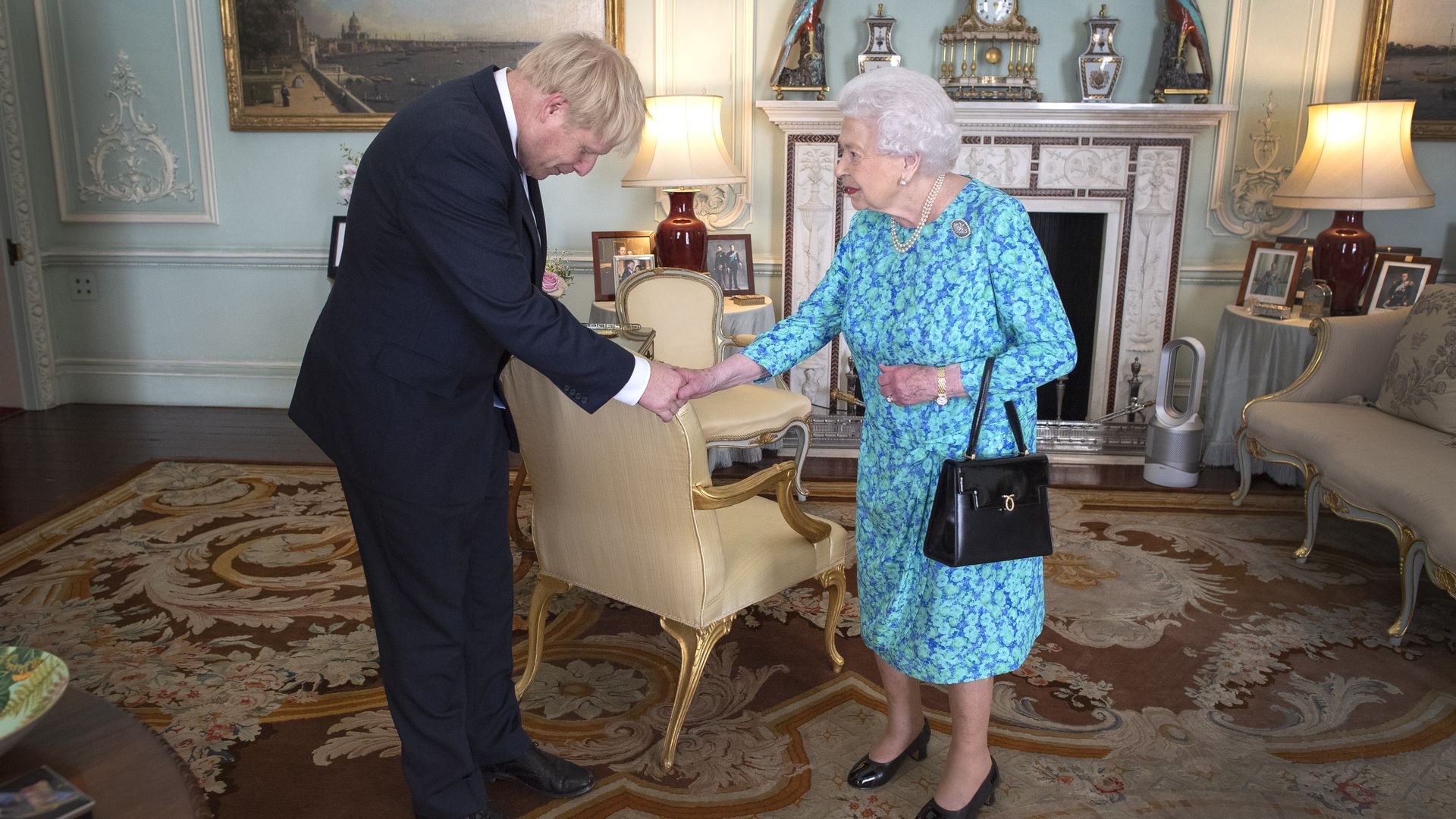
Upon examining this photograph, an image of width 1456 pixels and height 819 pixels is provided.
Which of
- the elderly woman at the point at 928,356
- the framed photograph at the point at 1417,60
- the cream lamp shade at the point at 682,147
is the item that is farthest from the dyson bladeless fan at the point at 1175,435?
the elderly woman at the point at 928,356

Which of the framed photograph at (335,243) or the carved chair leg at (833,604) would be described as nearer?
the carved chair leg at (833,604)

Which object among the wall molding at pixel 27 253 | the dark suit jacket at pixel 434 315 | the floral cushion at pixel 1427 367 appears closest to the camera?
the dark suit jacket at pixel 434 315

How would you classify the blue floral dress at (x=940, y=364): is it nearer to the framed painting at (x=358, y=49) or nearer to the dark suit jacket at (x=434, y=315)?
the dark suit jacket at (x=434, y=315)

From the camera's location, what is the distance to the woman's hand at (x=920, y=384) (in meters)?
1.97

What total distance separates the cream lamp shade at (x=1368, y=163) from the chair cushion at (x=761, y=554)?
297 cm

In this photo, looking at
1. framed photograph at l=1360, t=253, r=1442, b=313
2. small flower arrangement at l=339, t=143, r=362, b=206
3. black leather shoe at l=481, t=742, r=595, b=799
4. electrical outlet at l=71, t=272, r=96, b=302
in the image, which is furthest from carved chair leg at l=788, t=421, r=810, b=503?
electrical outlet at l=71, t=272, r=96, b=302

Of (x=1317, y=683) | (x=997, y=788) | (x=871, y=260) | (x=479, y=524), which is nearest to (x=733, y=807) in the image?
(x=997, y=788)

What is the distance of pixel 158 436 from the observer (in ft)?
16.9

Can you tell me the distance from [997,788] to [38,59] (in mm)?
5797

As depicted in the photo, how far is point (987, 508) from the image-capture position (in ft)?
6.33

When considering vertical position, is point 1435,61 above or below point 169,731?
above

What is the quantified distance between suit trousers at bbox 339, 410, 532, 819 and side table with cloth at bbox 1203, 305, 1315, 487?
3204 mm

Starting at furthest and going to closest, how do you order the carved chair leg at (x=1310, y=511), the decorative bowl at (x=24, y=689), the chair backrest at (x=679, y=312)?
the chair backrest at (x=679, y=312), the carved chair leg at (x=1310, y=511), the decorative bowl at (x=24, y=689)

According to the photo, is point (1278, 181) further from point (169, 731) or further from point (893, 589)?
point (169, 731)
